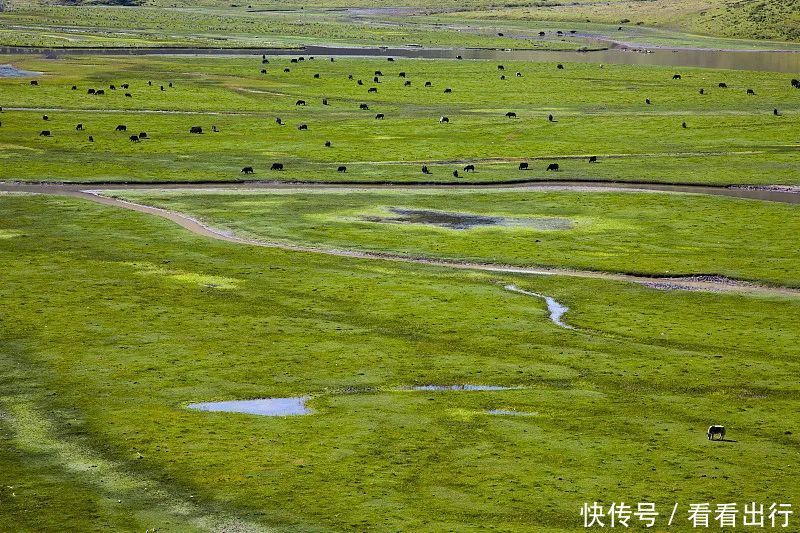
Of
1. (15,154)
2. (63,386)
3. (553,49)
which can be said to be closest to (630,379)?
(63,386)

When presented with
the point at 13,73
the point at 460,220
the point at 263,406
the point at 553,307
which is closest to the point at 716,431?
the point at 263,406

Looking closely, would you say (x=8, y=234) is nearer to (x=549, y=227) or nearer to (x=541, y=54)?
(x=549, y=227)

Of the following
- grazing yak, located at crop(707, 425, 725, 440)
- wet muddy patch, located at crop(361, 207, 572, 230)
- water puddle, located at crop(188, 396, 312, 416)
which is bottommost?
grazing yak, located at crop(707, 425, 725, 440)

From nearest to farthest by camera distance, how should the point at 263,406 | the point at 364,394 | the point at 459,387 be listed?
the point at 263,406 < the point at 364,394 < the point at 459,387

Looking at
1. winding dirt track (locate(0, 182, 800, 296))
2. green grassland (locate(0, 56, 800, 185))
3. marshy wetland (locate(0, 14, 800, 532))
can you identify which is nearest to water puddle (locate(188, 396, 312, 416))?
marshy wetland (locate(0, 14, 800, 532))

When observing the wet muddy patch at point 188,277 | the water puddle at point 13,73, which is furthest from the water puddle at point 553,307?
the water puddle at point 13,73

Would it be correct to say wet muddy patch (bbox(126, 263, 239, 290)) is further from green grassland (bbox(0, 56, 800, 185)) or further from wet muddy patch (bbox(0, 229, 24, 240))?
green grassland (bbox(0, 56, 800, 185))
